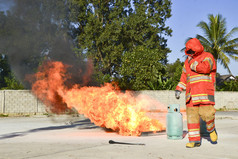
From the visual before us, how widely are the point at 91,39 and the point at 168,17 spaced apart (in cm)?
931

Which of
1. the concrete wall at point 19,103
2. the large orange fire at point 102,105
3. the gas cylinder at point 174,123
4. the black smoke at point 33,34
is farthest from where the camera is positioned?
the concrete wall at point 19,103

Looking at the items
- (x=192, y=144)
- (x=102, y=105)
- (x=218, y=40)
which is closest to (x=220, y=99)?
(x=218, y=40)

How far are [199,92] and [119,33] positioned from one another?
63.1ft

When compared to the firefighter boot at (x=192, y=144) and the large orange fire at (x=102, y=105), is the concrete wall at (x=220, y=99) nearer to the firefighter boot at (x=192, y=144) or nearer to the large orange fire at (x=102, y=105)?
the large orange fire at (x=102, y=105)

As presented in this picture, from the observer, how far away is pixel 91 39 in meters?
25.0

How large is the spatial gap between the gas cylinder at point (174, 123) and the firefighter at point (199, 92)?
2.87 feet

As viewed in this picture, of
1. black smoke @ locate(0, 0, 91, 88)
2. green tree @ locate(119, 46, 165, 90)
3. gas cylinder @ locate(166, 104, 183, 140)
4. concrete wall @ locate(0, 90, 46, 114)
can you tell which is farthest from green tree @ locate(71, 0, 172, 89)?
gas cylinder @ locate(166, 104, 183, 140)

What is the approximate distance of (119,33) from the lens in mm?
25297

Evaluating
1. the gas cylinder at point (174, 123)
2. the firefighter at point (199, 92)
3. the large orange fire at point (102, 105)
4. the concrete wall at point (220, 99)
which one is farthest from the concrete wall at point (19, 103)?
the firefighter at point (199, 92)

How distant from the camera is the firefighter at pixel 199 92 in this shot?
6.55 m

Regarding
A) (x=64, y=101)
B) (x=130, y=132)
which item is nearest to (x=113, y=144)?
(x=130, y=132)

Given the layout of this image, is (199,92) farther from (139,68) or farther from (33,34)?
(139,68)

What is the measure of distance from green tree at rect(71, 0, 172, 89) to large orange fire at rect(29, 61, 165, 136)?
39.3 feet

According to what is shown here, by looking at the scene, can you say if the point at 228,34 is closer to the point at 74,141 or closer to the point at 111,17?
→ the point at 111,17
